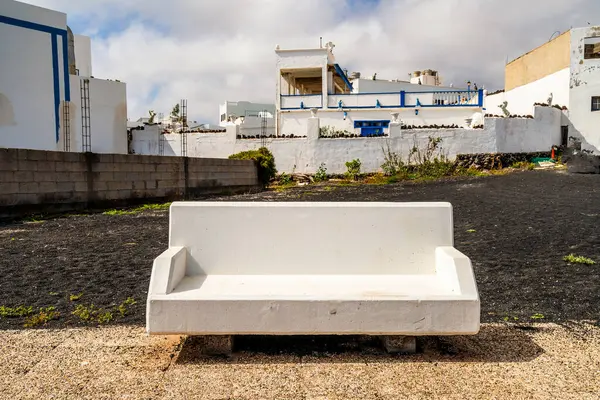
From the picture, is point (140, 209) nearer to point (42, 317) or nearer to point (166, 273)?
point (42, 317)

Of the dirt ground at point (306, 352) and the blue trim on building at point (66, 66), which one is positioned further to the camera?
the blue trim on building at point (66, 66)

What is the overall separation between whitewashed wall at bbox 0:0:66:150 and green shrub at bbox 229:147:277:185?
697 centimetres

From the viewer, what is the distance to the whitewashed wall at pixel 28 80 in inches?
708

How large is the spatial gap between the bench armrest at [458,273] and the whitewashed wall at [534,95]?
23.5m

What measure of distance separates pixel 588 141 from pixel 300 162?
45.6 ft

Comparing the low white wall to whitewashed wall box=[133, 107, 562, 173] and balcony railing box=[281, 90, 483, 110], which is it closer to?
whitewashed wall box=[133, 107, 562, 173]

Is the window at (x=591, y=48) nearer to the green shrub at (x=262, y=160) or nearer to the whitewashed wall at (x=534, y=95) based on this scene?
the whitewashed wall at (x=534, y=95)

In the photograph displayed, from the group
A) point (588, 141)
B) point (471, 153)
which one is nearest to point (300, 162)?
point (471, 153)

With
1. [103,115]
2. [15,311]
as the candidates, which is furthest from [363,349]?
[103,115]

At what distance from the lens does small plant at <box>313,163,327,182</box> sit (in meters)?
22.2

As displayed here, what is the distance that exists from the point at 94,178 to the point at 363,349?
419 inches

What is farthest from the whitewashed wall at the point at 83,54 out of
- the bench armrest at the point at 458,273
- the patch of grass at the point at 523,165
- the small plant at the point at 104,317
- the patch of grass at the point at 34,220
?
the bench armrest at the point at 458,273

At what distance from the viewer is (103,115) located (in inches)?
863

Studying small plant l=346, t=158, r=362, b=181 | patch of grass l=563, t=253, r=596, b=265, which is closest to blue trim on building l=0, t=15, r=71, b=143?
small plant l=346, t=158, r=362, b=181
